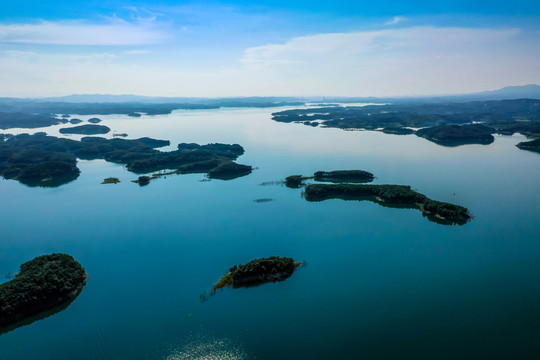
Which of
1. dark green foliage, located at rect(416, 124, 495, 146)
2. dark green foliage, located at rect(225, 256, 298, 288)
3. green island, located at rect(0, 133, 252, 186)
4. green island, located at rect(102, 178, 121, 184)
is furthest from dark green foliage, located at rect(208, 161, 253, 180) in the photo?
dark green foliage, located at rect(416, 124, 495, 146)

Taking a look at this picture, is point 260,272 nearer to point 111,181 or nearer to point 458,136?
point 111,181

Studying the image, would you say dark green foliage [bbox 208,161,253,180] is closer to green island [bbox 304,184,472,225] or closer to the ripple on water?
green island [bbox 304,184,472,225]

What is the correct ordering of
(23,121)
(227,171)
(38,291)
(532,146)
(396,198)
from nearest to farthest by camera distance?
(38,291) < (396,198) < (227,171) < (532,146) < (23,121)

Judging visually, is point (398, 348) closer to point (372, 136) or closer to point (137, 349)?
point (137, 349)

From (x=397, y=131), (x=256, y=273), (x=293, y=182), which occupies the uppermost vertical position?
(x=397, y=131)

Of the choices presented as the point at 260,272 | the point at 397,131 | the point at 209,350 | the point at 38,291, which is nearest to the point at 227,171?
the point at 260,272
